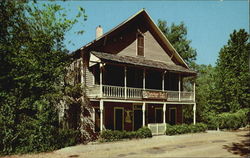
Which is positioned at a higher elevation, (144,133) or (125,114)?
(125,114)

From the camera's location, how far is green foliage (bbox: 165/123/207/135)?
21.4 m

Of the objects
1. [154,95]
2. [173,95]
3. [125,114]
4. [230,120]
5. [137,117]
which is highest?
[154,95]

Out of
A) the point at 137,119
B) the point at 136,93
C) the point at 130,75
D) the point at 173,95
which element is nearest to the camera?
the point at 136,93

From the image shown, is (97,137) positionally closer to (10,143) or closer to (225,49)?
(10,143)

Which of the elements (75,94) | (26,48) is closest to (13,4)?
(26,48)

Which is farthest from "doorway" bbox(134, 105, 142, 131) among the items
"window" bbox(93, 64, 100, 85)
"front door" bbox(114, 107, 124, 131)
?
"window" bbox(93, 64, 100, 85)

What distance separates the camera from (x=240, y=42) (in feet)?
106

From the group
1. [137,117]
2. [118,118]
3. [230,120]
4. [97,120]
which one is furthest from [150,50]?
[230,120]

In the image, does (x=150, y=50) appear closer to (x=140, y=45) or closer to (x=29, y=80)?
(x=140, y=45)

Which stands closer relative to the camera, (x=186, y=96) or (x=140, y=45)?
(x=140, y=45)

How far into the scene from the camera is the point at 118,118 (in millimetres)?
20984

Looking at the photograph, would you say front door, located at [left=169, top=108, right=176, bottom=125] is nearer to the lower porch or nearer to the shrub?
the lower porch

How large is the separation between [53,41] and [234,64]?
2517 cm

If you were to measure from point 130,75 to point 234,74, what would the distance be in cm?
1714
